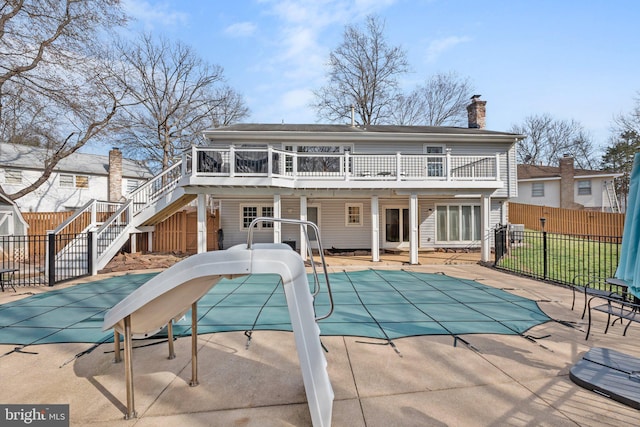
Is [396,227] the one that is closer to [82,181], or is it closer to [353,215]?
[353,215]

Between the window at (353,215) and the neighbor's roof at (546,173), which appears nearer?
the window at (353,215)

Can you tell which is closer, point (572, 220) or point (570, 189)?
point (572, 220)

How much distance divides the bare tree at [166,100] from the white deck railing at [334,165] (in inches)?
610

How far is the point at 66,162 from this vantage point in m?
22.5

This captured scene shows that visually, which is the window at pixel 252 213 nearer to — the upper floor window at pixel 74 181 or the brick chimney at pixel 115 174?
the brick chimney at pixel 115 174

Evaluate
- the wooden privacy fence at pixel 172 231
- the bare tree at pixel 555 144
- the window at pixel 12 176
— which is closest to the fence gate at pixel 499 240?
the wooden privacy fence at pixel 172 231

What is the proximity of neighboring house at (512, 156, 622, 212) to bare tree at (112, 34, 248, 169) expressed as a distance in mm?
27510

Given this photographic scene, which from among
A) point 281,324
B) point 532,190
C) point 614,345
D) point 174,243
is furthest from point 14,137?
point 532,190

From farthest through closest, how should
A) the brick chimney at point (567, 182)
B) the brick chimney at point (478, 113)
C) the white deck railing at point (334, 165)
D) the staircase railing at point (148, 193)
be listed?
the brick chimney at point (567, 182)
the brick chimney at point (478, 113)
the staircase railing at point (148, 193)
the white deck railing at point (334, 165)

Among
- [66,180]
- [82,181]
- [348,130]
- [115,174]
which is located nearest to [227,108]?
[115,174]

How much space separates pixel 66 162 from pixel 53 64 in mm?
12572

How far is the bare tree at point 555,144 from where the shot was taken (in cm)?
3356

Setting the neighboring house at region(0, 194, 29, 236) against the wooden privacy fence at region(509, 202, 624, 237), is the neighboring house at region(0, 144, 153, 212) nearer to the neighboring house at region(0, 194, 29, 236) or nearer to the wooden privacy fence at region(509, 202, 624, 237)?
the neighboring house at region(0, 194, 29, 236)

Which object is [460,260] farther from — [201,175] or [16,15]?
[16,15]
